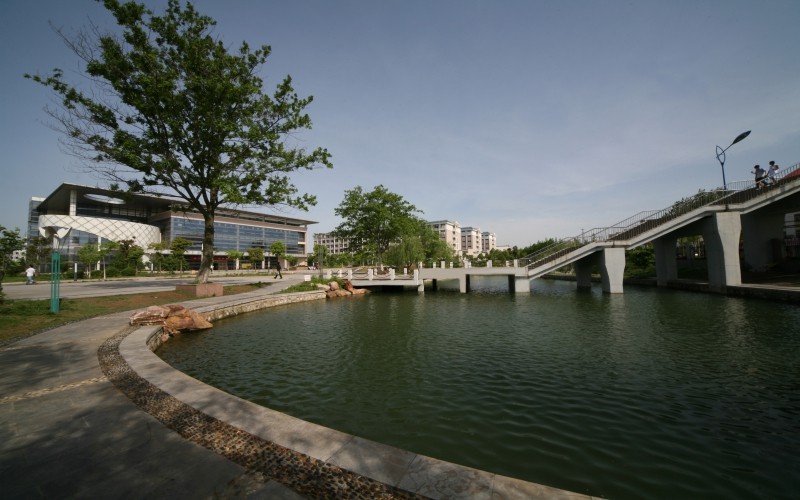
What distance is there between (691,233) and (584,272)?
9870 mm

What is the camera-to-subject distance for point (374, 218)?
44250mm

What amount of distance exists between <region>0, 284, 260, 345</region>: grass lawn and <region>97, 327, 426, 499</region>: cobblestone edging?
30.8 ft

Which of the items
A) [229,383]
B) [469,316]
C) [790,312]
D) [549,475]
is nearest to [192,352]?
[229,383]

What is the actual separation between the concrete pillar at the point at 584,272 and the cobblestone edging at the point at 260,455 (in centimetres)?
3698

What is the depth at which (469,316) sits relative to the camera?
60.6 ft

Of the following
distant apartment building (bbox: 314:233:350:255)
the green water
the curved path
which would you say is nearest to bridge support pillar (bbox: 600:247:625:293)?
the green water

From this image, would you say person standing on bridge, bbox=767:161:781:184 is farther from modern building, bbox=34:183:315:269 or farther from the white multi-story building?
the white multi-story building

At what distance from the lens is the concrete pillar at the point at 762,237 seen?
3159 centimetres

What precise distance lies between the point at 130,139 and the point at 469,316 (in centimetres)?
2312

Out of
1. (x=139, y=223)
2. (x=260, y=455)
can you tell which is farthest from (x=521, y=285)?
(x=139, y=223)

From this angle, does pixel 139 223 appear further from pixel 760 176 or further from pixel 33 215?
pixel 760 176

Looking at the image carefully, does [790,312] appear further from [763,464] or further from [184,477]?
[184,477]

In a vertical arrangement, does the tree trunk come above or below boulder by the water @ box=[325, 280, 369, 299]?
above

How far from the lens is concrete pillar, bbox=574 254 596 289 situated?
1371 inches
